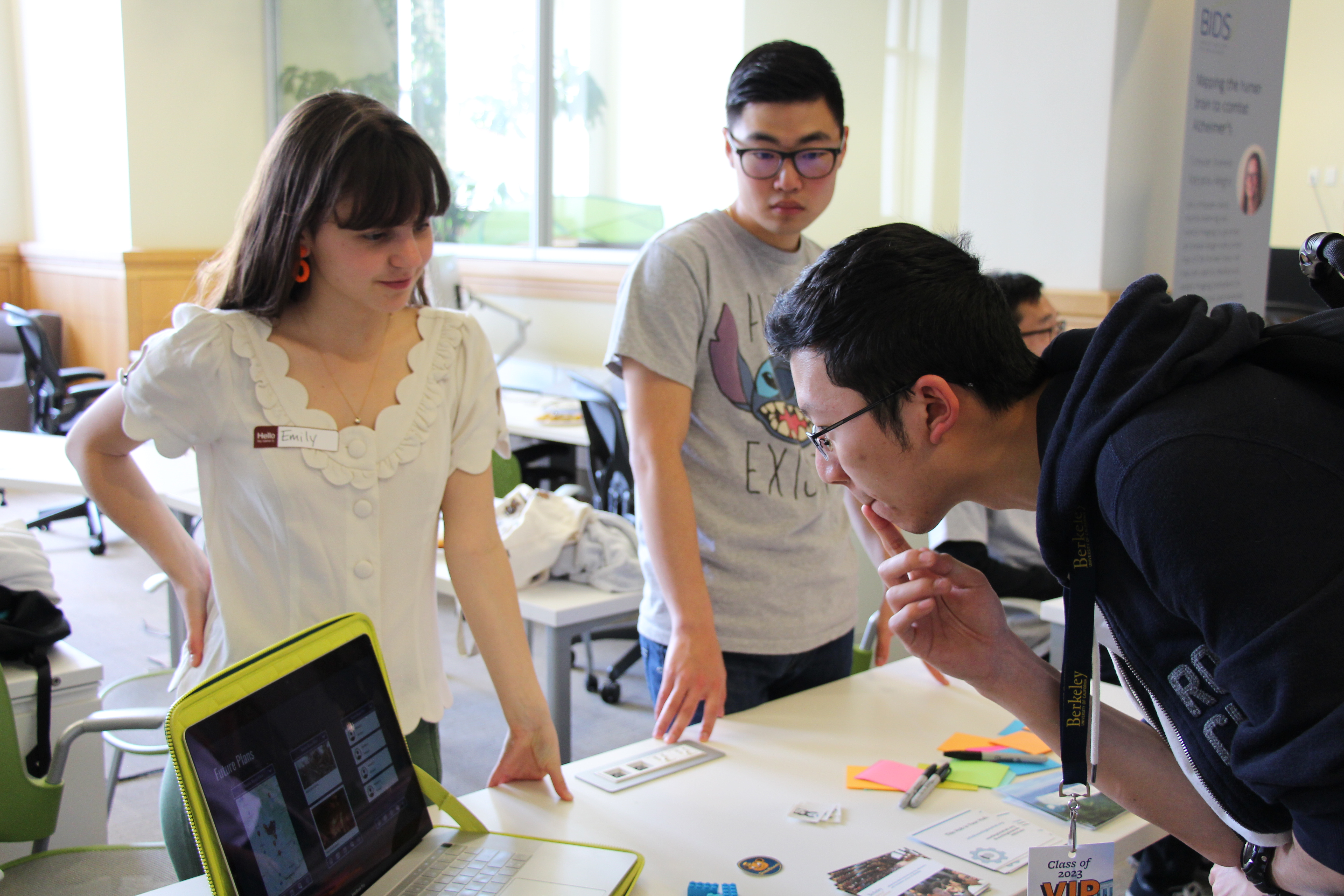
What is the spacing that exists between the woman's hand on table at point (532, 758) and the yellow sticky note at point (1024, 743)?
622 mm

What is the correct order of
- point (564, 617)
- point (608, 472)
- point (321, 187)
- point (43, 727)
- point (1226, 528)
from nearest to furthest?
point (1226, 528), point (321, 187), point (43, 727), point (564, 617), point (608, 472)

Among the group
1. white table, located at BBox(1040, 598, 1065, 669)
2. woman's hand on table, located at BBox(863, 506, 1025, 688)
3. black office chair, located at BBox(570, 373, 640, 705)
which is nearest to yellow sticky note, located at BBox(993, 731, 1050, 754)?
woman's hand on table, located at BBox(863, 506, 1025, 688)

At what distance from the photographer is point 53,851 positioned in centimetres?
171

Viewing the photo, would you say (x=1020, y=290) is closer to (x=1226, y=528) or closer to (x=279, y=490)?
(x=279, y=490)

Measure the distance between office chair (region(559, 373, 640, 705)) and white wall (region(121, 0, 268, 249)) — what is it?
4.12 m

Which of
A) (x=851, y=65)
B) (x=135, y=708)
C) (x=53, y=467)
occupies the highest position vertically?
(x=851, y=65)

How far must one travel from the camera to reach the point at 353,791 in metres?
1.03

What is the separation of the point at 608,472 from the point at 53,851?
2.21 meters

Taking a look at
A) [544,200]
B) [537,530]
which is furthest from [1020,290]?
[544,200]

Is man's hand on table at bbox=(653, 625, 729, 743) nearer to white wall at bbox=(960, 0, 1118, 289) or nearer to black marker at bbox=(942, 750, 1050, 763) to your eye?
black marker at bbox=(942, 750, 1050, 763)

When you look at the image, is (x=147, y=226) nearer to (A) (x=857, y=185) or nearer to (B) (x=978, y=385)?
(A) (x=857, y=185)

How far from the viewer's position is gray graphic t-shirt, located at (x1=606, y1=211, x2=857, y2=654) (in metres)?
1.64

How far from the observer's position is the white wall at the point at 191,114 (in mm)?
6535

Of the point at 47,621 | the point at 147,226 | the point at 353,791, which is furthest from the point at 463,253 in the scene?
the point at 353,791
